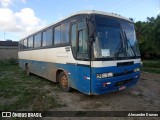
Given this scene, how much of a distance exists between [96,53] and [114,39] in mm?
1009

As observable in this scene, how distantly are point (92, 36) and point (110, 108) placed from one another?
2.51 metres

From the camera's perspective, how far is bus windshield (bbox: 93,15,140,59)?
19.0ft

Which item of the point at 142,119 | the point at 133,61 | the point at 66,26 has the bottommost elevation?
the point at 142,119

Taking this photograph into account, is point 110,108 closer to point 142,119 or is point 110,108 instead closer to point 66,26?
point 142,119

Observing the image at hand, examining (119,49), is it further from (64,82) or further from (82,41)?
(64,82)

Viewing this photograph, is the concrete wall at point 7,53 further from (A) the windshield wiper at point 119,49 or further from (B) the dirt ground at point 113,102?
(A) the windshield wiper at point 119,49

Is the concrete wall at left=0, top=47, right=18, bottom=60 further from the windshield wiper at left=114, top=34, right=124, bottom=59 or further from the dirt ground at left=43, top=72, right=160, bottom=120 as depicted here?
the windshield wiper at left=114, top=34, right=124, bottom=59

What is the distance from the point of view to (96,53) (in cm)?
572

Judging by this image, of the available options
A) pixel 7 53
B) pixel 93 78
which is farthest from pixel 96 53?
pixel 7 53

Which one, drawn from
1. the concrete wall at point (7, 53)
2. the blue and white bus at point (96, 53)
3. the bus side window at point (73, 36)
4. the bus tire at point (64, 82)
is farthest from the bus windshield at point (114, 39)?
the concrete wall at point (7, 53)

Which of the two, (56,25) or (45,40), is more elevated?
(56,25)

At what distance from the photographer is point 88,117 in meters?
5.32

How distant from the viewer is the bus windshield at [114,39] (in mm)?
5805

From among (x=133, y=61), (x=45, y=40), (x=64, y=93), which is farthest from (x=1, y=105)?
(x=133, y=61)
